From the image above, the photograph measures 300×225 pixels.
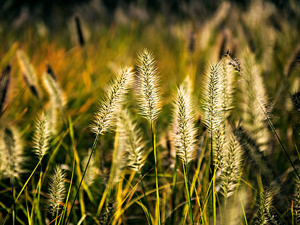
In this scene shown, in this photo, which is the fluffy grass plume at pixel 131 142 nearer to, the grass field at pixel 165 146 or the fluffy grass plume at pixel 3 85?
the grass field at pixel 165 146

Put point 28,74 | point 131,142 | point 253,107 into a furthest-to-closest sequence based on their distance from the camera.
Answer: point 28,74, point 253,107, point 131,142

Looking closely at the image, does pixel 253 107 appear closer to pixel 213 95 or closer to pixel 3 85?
pixel 213 95

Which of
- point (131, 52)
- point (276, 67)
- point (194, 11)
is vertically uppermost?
point (194, 11)

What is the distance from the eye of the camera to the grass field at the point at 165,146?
0.73m

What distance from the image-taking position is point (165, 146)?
112 centimetres

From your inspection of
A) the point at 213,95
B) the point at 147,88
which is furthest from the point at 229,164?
the point at 147,88

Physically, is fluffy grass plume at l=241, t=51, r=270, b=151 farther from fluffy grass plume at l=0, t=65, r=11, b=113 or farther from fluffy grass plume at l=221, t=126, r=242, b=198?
fluffy grass plume at l=0, t=65, r=11, b=113

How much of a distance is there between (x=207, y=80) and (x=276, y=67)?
5.58ft

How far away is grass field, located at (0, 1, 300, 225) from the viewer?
726 mm

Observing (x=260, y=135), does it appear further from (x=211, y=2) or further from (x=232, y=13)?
(x=211, y=2)

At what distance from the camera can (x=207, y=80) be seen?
2.40 ft

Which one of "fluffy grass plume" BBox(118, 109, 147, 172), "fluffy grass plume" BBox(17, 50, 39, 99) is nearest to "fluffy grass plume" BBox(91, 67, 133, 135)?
"fluffy grass plume" BBox(118, 109, 147, 172)

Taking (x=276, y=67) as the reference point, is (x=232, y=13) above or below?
above

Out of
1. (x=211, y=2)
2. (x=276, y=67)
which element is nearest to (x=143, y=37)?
(x=211, y=2)
